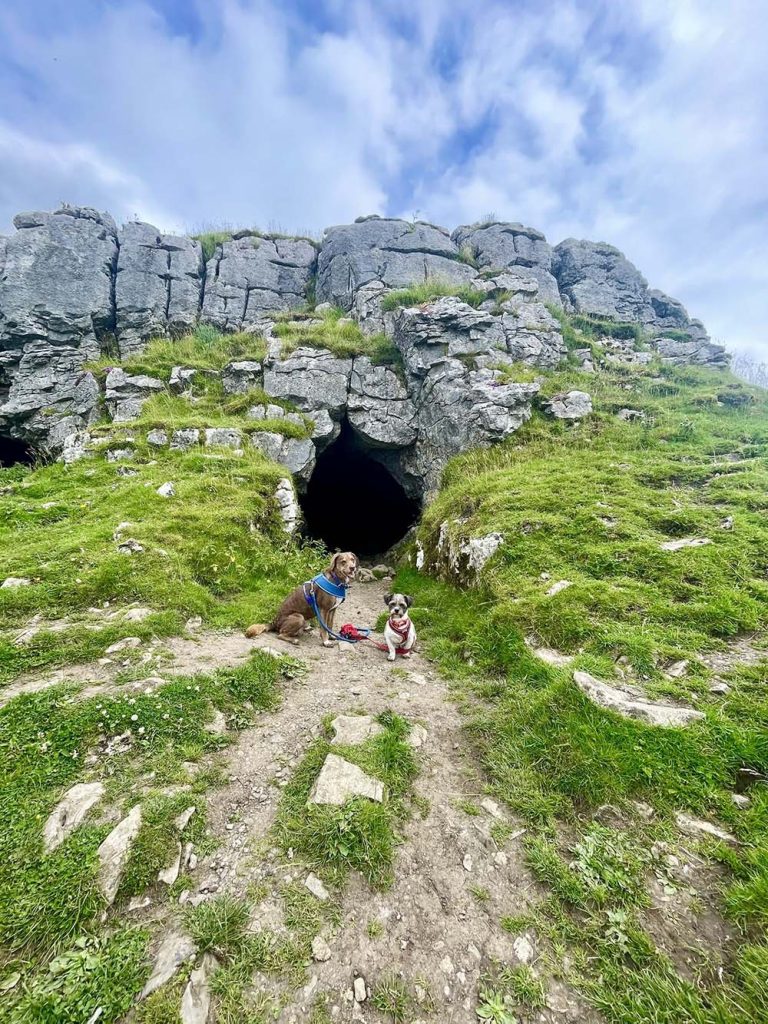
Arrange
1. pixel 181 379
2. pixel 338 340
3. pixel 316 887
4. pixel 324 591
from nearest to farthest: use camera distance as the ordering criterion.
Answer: pixel 316 887 → pixel 324 591 → pixel 181 379 → pixel 338 340

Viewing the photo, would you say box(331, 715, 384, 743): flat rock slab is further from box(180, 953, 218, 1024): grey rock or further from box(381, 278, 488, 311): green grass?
box(381, 278, 488, 311): green grass

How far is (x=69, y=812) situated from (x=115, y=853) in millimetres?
688

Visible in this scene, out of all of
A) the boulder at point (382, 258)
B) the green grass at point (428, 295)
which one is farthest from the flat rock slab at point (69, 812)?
the boulder at point (382, 258)

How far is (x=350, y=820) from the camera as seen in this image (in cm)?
354

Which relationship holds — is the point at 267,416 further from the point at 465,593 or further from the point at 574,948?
the point at 574,948

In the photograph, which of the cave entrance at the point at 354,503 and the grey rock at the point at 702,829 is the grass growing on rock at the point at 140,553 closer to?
the grey rock at the point at 702,829

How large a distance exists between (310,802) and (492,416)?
1406 centimetres

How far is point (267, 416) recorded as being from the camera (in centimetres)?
1698

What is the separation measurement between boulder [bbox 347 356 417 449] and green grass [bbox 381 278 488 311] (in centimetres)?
484

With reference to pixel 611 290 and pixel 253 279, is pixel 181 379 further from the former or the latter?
pixel 611 290

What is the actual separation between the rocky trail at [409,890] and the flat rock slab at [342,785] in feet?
1.27

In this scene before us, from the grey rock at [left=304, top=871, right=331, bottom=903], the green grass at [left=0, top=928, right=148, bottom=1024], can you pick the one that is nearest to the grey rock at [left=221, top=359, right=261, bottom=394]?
the grey rock at [left=304, top=871, right=331, bottom=903]

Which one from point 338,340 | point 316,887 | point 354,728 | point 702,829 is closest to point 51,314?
point 338,340

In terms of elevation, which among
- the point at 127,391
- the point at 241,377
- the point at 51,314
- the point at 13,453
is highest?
the point at 51,314
